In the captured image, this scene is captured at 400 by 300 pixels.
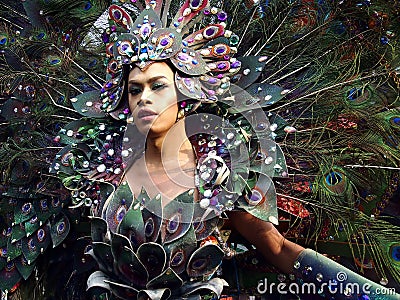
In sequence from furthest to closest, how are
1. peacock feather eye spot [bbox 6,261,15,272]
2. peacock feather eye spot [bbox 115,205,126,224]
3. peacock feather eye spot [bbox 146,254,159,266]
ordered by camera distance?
1. peacock feather eye spot [bbox 6,261,15,272]
2. peacock feather eye spot [bbox 115,205,126,224]
3. peacock feather eye spot [bbox 146,254,159,266]

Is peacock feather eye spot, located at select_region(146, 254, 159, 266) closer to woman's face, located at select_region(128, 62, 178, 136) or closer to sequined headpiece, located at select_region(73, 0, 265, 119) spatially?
woman's face, located at select_region(128, 62, 178, 136)

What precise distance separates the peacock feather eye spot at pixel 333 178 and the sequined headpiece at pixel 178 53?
43 cm

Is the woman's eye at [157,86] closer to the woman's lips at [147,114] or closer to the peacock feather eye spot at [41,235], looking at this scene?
→ the woman's lips at [147,114]

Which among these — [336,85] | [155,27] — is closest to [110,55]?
[155,27]

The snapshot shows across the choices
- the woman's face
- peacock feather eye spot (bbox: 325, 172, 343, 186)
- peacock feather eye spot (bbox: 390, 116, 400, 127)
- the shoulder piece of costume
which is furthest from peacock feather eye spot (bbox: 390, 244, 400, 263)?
the woman's face

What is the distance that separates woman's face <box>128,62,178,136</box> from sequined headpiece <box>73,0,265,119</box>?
1.2 inches

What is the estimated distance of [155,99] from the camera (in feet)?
6.16

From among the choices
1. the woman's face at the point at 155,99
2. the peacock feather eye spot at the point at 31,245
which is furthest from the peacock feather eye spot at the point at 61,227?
the woman's face at the point at 155,99

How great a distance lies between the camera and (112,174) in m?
2.04

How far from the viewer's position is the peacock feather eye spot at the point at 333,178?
204 cm

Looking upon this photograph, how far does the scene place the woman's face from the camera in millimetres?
1876

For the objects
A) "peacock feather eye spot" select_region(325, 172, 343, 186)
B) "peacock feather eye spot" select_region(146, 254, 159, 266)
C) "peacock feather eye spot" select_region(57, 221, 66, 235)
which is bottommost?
"peacock feather eye spot" select_region(57, 221, 66, 235)

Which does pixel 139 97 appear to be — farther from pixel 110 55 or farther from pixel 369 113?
pixel 369 113

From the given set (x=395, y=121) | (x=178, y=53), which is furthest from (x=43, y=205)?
(x=395, y=121)
